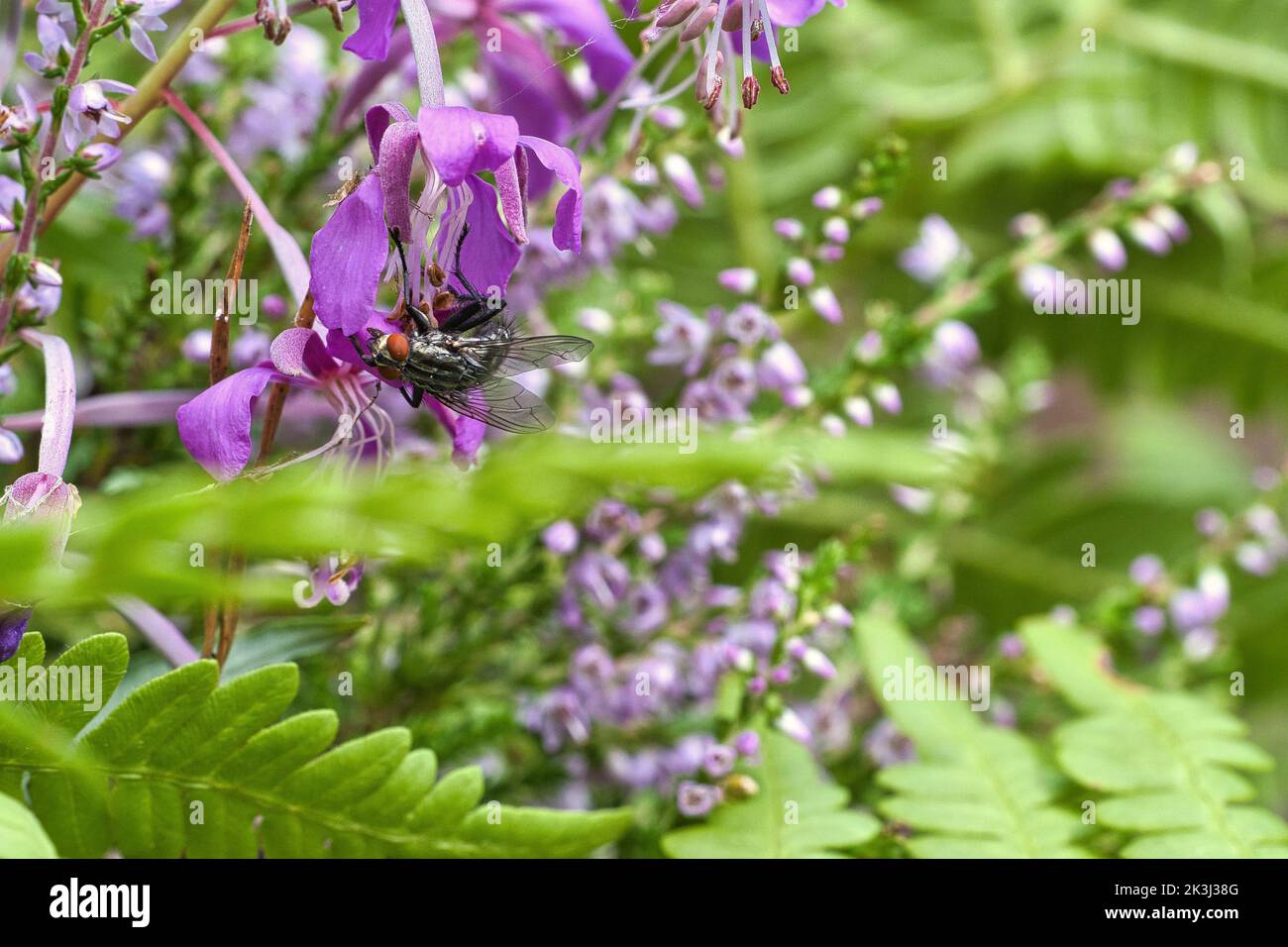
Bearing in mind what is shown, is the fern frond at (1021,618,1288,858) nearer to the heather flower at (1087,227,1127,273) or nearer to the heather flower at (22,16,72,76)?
the heather flower at (1087,227,1127,273)

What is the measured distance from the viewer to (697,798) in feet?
1.48

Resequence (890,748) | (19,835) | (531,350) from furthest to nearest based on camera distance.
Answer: (890,748)
(531,350)
(19,835)

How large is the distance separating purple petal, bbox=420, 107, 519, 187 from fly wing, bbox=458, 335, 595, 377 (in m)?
0.08

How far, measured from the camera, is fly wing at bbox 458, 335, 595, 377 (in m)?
0.35

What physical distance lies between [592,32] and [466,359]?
13 centimetres

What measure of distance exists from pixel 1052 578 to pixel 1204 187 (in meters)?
0.44

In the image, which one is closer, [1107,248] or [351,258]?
[351,258]

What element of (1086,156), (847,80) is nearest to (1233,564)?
(1086,156)

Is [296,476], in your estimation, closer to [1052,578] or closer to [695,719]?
[695,719]

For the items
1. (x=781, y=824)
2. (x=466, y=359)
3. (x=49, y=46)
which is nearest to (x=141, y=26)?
(x=49, y=46)

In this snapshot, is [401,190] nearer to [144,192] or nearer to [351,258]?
[351,258]

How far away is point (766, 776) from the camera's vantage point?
1.51ft

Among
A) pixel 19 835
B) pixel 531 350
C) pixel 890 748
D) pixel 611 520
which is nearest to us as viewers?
pixel 19 835

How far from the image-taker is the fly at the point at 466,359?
1.01 ft
